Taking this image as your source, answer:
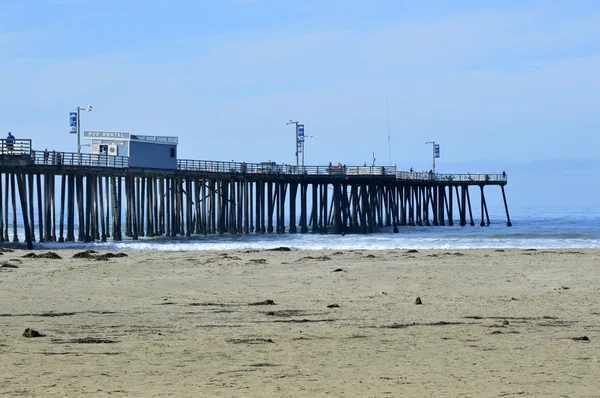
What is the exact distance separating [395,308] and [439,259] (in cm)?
1443

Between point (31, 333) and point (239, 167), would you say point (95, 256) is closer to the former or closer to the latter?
point (31, 333)

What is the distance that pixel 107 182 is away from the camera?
5328 centimetres

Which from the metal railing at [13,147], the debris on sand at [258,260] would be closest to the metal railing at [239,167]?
the metal railing at [13,147]

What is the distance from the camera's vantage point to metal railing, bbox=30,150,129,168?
45.9m

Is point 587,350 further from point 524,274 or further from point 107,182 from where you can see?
point 107,182

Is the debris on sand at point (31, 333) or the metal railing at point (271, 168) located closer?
the debris on sand at point (31, 333)

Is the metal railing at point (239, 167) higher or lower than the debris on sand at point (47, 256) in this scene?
higher

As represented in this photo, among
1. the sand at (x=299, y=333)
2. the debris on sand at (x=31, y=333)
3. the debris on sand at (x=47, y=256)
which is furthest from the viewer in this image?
the debris on sand at (x=47, y=256)

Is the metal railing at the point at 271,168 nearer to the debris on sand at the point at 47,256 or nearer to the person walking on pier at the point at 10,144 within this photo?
the person walking on pier at the point at 10,144

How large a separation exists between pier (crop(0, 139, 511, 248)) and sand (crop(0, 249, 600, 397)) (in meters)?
20.3

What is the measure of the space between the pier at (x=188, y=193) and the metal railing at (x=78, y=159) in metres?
0.05

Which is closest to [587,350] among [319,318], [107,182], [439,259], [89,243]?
[319,318]

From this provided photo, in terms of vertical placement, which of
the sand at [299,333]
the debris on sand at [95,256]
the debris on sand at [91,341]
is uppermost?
the debris on sand at [95,256]

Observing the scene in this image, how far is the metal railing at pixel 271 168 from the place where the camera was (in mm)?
59250
